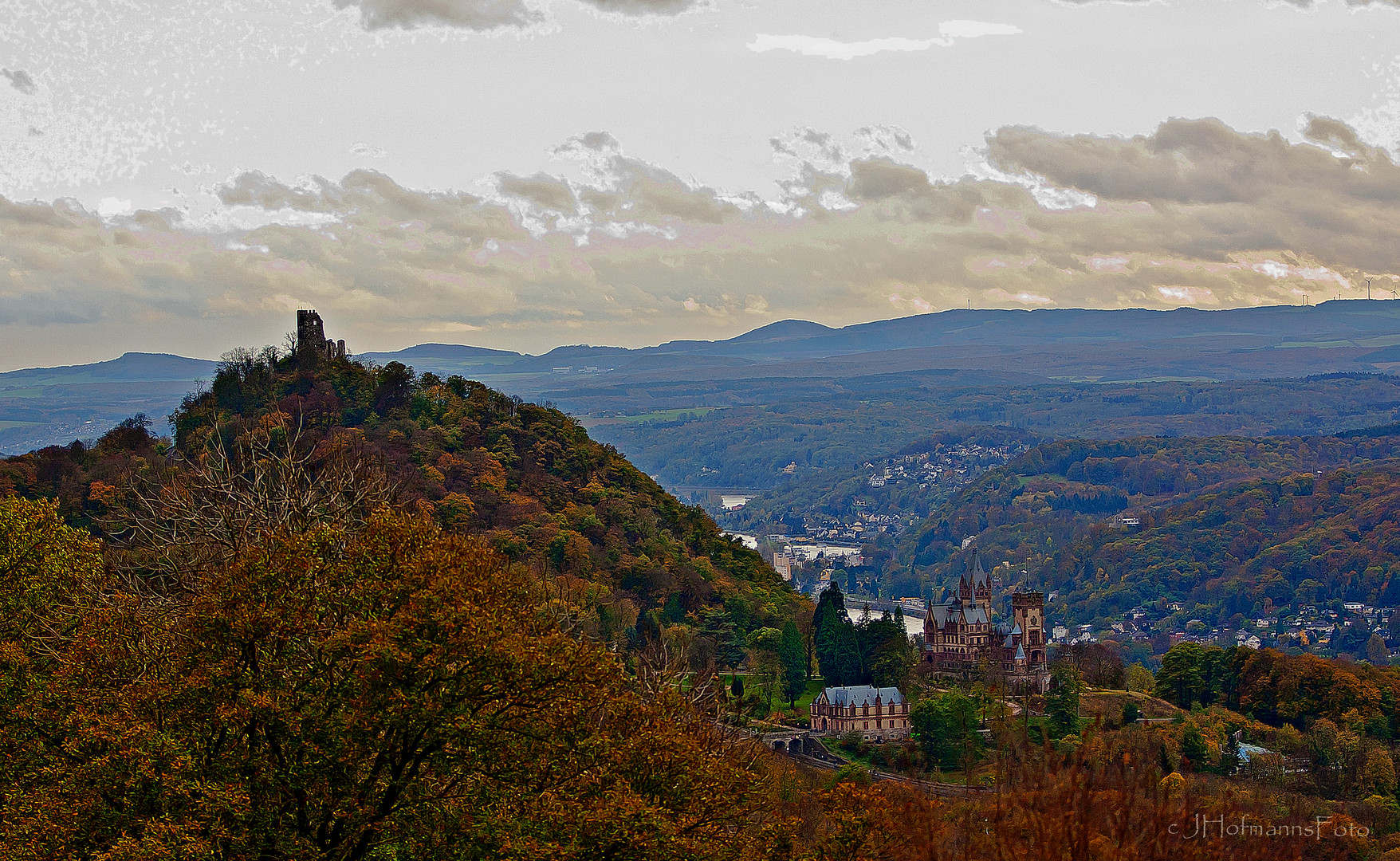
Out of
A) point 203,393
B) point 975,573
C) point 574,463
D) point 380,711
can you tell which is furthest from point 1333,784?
point 203,393

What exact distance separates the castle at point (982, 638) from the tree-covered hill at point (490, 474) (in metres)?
10.6

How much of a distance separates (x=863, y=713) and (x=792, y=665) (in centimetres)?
539

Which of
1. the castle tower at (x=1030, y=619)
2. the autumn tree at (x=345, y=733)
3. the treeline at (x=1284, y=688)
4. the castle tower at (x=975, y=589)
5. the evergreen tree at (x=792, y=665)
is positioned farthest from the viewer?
the castle tower at (x=975, y=589)

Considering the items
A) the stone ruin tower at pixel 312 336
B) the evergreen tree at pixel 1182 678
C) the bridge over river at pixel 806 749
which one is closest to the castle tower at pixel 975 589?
the evergreen tree at pixel 1182 678

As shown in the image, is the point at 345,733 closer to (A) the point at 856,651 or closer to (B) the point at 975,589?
(A) the point at 856,651

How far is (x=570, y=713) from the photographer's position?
20062 millimetres

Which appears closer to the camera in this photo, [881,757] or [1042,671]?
[881,757]

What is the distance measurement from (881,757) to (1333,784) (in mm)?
20799

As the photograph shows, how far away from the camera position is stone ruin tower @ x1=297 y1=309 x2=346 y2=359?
291ft

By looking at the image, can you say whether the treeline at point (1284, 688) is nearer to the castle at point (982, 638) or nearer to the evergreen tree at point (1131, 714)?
the evergreen tree at point (1131, 714)

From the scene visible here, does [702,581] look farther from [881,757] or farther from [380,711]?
[380,711]

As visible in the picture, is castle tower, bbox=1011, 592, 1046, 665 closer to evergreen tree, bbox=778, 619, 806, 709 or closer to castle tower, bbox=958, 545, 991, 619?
castle tower, bbox=958, 545, 991, 619

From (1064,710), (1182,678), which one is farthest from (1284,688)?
(1064,710)

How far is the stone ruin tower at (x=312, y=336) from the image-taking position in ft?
291
